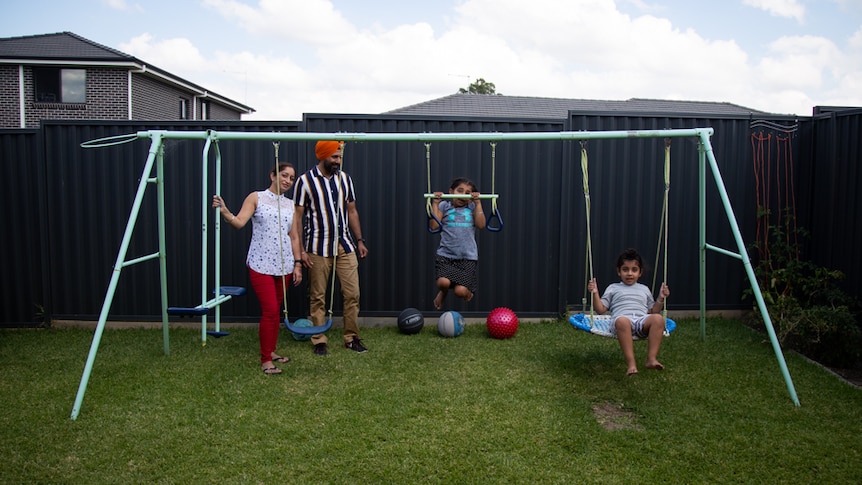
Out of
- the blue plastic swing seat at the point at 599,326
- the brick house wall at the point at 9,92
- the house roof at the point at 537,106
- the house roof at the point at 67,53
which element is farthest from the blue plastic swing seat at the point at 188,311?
the brick house wall at the point at 9,92

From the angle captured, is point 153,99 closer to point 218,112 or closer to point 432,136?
point 218,112

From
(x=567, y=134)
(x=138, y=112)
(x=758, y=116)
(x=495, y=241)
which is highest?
(x=138, y=112)

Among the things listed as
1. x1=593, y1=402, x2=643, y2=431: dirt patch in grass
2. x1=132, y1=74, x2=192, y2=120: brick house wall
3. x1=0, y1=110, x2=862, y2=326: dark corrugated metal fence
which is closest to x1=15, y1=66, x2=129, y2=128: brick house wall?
x1=132, y1=74, x2=192, y2=120: brick house wall

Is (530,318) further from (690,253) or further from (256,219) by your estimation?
(256,219)

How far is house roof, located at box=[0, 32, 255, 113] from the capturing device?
20.9 meters

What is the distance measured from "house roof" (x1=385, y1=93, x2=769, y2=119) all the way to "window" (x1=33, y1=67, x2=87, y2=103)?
34.4ft

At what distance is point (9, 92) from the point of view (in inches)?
840

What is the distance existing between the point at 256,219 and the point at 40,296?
327 centimetres

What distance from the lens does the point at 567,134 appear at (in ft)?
15.6

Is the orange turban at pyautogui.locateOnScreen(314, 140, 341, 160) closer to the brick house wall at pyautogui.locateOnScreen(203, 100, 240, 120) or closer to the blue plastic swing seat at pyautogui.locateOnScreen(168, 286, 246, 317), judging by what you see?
the blue plastic swing seat at pyautogui.locateOnScreen(168, 286, 246, 317)

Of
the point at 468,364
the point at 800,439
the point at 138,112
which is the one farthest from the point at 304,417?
the point at 138,112

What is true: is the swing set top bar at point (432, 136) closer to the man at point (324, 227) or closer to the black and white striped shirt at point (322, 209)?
the man at point (324, 227)

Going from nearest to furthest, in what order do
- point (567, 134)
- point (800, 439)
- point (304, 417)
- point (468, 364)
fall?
1. point (800, 439)
2. point (304, 417)
3. point (567, 134)
4. point (468, 364)

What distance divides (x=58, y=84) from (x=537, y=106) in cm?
1707
